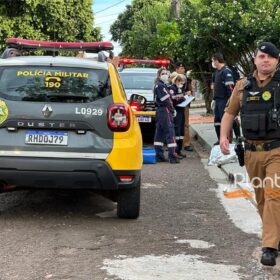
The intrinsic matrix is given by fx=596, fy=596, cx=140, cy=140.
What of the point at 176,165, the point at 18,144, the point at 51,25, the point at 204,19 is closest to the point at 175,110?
the point at 176,165

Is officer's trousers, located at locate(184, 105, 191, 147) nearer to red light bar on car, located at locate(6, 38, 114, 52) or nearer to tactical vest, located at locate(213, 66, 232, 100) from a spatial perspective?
tactical vest, located at locate(213, 66, 232, 100)

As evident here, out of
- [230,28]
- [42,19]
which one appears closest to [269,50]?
[230,28]

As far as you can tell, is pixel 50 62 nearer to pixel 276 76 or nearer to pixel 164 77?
pixel 276 76

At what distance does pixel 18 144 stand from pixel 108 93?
101 cm

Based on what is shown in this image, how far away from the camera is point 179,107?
1155 cm

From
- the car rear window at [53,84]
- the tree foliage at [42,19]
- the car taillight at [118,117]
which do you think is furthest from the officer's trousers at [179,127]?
the tree foliage at [42,19]

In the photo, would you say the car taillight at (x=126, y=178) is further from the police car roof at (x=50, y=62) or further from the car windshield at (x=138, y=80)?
the car windshield at (x=138, y=80)

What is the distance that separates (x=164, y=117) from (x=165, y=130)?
23 centimetres

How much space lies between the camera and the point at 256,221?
617cm

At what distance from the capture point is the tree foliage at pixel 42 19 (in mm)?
28406

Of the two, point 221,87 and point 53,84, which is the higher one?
point 53,84

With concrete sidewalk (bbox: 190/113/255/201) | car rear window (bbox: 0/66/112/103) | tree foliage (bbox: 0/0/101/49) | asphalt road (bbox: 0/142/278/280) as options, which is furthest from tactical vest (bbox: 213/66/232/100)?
tree foliage (bbox: 0/0/101/49)

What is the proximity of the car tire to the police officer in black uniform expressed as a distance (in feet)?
4.79

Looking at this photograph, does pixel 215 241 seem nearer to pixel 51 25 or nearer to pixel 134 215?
pixel 134 215
